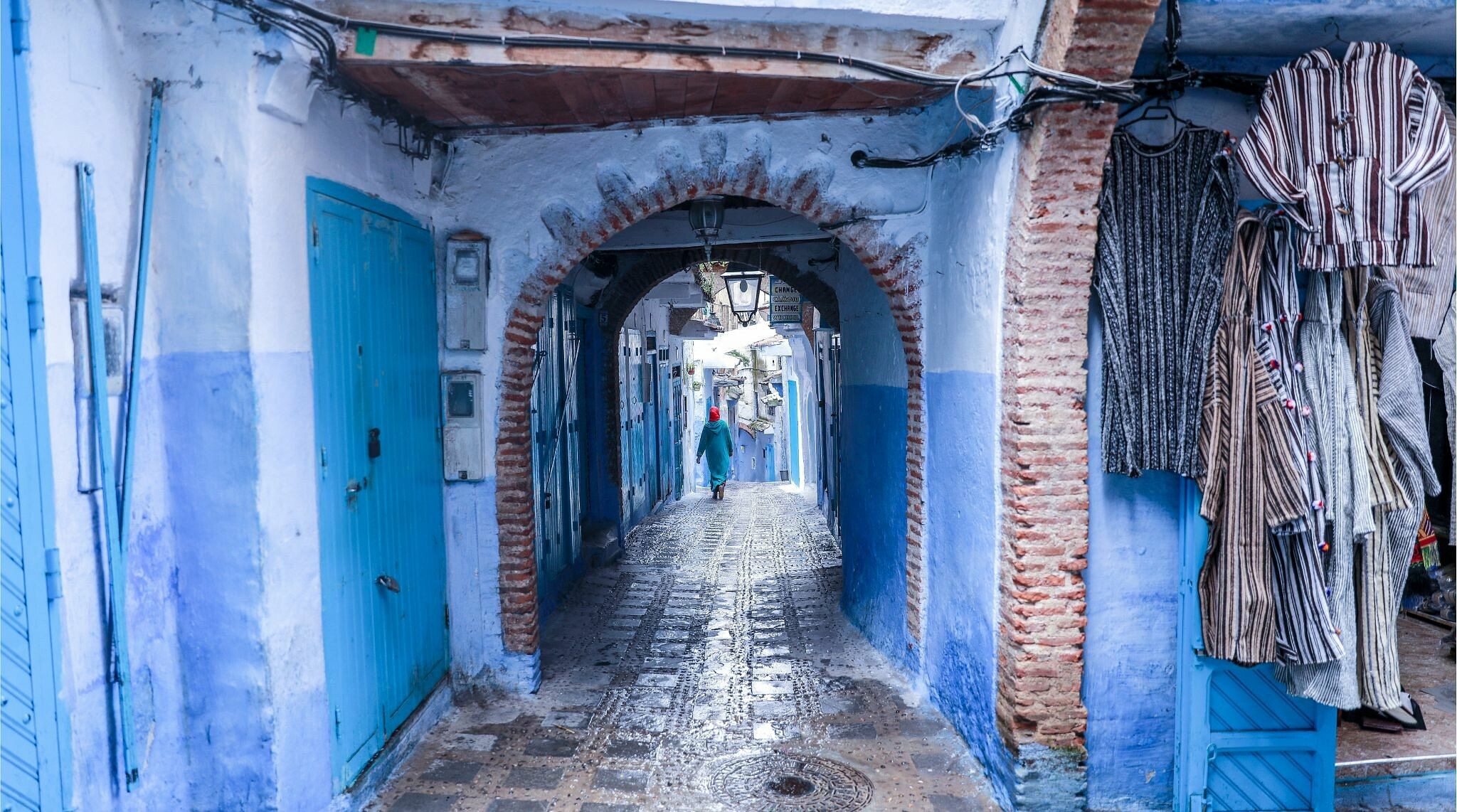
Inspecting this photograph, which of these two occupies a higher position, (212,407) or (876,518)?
(212,407)

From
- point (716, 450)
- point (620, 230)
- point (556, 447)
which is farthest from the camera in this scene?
point (716, 450)

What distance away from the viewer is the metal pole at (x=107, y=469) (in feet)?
8.36

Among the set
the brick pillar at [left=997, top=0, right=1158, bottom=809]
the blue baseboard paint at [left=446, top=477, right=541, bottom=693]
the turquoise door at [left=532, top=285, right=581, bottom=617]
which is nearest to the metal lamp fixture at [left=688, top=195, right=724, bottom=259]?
the turquoise door at [left=532, top=285, right=581, bottom=617]

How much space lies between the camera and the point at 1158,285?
10.9 feet

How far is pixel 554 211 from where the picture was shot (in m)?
4.57

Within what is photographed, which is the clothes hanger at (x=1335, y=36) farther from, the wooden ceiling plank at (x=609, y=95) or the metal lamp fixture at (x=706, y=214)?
the metal lamp fixture at (x=706, y=214)

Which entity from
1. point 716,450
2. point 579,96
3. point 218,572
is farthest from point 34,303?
point 716,450

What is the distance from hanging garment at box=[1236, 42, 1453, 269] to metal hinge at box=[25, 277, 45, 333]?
378cm

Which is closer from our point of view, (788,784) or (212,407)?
(212,407)

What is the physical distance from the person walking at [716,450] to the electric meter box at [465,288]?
9727mm

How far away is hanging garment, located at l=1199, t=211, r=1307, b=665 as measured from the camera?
3121 mm

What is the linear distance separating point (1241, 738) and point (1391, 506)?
1052 millimetres

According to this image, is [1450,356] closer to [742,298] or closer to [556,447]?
[556,447]

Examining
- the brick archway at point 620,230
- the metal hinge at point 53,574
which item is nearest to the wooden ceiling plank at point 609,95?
the brick archway at point 620,230
